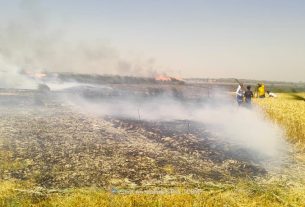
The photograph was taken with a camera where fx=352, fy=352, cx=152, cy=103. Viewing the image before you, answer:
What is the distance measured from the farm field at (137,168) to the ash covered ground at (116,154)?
0.04 meters

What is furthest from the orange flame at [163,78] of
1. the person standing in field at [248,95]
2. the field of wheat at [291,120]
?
the field of wheat at [291,120]

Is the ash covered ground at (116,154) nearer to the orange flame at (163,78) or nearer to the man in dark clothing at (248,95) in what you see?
the man in dark clothing at (248,95)

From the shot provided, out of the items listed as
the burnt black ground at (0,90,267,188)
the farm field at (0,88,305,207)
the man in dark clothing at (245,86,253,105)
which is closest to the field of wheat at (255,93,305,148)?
the farm field at (0,88,305,207)

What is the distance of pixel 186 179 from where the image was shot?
12.2 metres

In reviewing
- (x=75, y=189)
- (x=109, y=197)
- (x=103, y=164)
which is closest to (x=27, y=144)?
(x=103, y=164)

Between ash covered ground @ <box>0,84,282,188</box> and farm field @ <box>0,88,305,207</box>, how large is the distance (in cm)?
4

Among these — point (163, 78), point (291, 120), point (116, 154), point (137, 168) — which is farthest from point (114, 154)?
point (163, 78)

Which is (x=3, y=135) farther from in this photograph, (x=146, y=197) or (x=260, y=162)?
(x=260, y=162)

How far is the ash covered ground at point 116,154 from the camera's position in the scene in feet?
40.3

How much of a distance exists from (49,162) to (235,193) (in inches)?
293

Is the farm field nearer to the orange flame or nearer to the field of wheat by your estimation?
→ the field of wheat

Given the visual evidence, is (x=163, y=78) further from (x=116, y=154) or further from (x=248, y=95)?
Answer: (x=116, y=154)

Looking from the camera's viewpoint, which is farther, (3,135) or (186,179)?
(3,135)

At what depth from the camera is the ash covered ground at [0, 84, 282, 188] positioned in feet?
40.3
